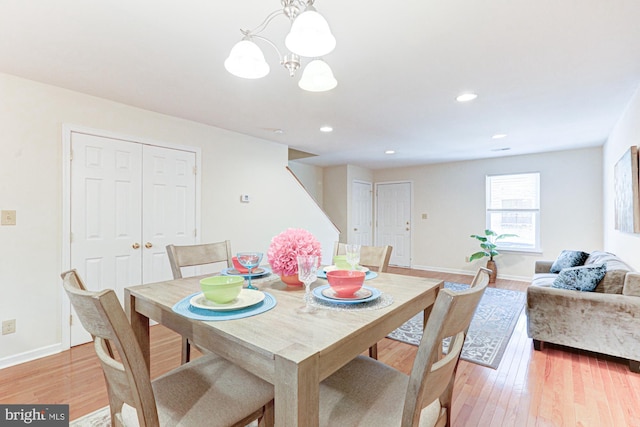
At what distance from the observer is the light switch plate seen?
87.6 inches

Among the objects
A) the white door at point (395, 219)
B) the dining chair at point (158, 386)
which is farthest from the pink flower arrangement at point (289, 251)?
the white door at point (395, 219)

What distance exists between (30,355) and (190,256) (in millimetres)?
1726

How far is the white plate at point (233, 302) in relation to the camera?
106 cm

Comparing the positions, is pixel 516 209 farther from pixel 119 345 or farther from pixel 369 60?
pixel 119 345

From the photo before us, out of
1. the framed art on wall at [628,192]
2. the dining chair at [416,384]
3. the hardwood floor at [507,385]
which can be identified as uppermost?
the framed art on wall at [628,192]

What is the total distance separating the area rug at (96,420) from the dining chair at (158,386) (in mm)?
627

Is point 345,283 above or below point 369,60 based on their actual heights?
below

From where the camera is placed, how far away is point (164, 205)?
3.14 metres

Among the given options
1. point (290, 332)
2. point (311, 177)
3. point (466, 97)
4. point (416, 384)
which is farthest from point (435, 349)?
point (311, 177)

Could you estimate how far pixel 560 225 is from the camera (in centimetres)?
482

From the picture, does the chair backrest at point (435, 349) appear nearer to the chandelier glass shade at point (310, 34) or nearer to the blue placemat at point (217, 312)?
the blue placemat at point (217, 312)

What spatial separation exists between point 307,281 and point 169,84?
2.09 m

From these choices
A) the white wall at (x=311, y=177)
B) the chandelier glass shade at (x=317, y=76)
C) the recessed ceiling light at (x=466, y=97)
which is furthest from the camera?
the white wall at (x=311, y=177)

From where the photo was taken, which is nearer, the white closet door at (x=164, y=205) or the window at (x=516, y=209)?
the white closet door at (x=164, y=205)
